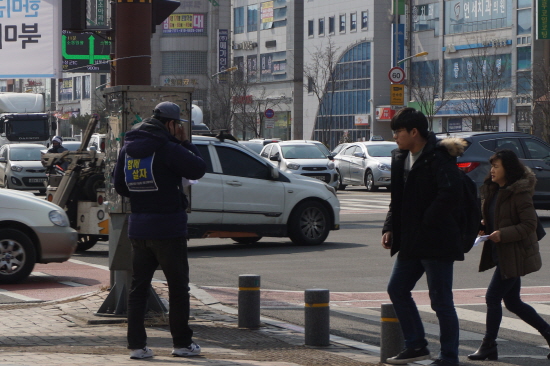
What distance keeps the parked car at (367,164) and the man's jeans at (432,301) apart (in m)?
25.6

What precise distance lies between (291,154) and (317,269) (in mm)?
18839

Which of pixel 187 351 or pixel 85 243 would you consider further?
pixel 85 243

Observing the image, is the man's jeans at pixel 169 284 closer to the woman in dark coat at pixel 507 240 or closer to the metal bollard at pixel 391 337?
the metal bollard at pixel 391 337

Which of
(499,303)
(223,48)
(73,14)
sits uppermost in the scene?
(223,48)

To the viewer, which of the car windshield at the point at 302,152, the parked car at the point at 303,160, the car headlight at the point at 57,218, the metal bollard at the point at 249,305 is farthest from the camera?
the car windshield at the point at 302,152

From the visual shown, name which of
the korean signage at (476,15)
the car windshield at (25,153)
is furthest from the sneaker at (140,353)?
the korean signage at (476,15)

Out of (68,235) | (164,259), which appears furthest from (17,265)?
(164,259)

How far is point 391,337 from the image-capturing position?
7059mm

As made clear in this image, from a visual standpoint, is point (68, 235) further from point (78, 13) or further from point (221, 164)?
point (221, 164)

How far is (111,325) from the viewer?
8.53 metres

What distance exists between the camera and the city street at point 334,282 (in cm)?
876

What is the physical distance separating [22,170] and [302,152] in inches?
370

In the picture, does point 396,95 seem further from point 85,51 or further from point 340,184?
point 85,51

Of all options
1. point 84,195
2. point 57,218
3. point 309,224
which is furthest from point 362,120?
point 57,218
